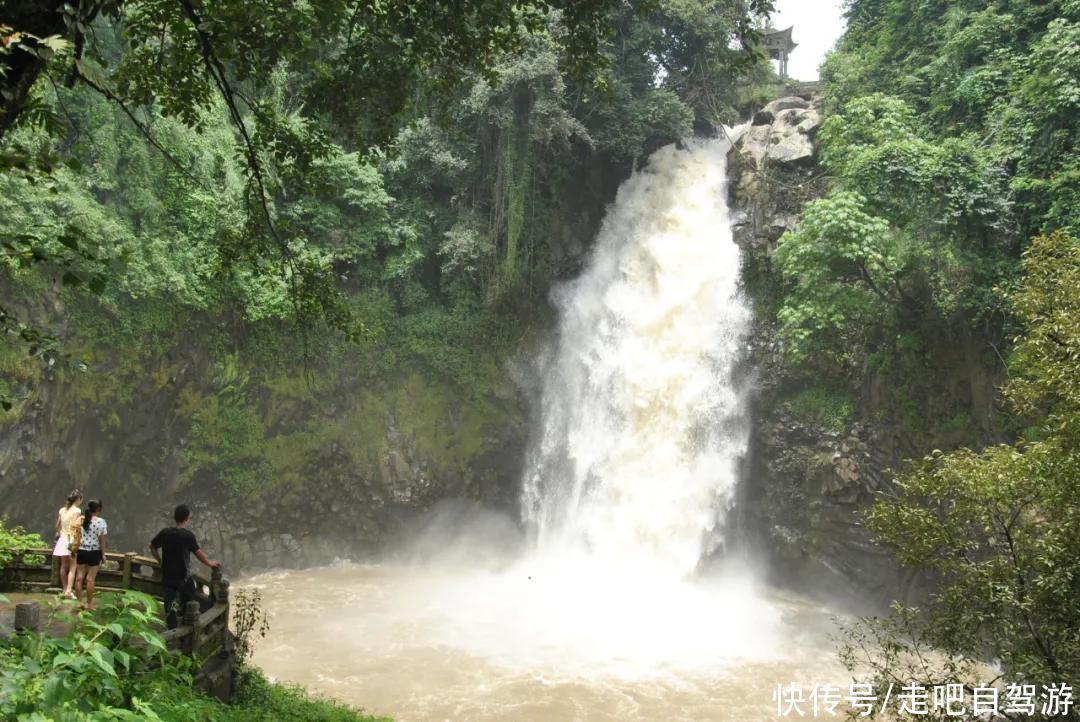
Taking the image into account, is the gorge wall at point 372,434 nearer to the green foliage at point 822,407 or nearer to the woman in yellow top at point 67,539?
the green foliage at point 822,407

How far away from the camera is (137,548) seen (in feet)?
51.2

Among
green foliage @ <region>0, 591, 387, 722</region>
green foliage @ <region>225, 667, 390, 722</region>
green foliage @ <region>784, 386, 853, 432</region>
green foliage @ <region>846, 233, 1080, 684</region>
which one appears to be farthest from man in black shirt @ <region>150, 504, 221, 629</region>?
green foliage @ <region>784, 386, 853, 432</region>

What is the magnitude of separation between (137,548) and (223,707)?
10054 mm

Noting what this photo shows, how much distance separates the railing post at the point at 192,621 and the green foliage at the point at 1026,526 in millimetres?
6082

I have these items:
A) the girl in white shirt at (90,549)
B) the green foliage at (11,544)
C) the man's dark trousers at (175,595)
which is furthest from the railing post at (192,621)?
the green foliage at (11,544)

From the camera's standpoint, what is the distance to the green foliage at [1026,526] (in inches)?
212

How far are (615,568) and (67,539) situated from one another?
36.8ft

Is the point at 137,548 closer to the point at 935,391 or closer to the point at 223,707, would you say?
the point at 223,707

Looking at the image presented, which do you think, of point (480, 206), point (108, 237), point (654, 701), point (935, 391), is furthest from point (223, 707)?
point (480, 206)

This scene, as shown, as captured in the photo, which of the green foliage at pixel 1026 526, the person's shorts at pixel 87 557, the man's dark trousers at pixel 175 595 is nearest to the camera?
the green foliage at pixel 1026 526

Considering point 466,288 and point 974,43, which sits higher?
point 974,43

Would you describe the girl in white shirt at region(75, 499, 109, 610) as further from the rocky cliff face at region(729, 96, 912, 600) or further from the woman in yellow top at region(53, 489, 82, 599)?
the rocky cliff face at region(729, 96, 912, 600)

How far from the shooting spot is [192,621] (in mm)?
6805

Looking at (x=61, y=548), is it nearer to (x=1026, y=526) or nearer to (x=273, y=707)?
(x=273, y=707)
